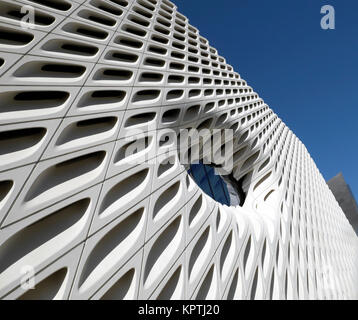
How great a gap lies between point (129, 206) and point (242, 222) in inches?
177

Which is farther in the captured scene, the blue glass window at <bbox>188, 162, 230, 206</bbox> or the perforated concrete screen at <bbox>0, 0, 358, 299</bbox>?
the blue glass window at <bbox>188, 162, 230, 206</bbox>

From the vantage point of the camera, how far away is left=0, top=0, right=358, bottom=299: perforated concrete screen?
279 cm

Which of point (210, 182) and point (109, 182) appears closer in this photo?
point (109, 182)

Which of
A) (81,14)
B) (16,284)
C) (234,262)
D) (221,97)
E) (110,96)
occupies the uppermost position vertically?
(81,14)

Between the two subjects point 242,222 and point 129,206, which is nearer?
point 129,206

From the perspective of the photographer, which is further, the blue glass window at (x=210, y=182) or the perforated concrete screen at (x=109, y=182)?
the blue glass window at (x=210, y=182)

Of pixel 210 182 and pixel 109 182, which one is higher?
pixel 109 182

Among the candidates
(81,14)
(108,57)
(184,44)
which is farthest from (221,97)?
(81,14)

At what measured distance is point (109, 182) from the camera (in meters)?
3.88

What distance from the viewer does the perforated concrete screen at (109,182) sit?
2793 mm

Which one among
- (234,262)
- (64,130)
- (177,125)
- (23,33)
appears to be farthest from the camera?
(177,125)
